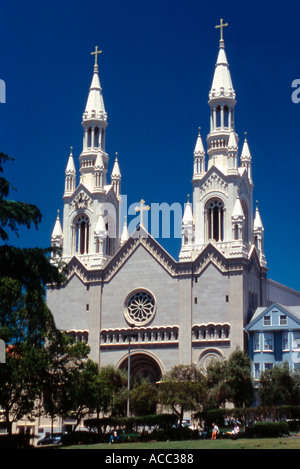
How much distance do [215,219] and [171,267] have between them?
770 centimetres

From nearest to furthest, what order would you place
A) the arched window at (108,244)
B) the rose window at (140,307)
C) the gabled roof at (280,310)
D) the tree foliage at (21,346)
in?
the tree foliage at (21,346) < the gabled roof at (280,310) < the rose window at (140,307) < the arched window at (108,244)

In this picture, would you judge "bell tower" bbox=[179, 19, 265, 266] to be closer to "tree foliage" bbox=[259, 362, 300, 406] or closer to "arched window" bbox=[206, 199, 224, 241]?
"arched window" bbox=[206, 199, 224, 241]

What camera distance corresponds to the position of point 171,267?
90875 mm

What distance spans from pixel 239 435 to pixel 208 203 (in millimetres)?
41752

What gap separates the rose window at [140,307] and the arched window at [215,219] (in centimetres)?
1006

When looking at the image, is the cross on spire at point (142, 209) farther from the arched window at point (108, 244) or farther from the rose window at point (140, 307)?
the rose window at point (140, 307)

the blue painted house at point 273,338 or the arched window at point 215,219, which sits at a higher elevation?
the arched window at point 215,219

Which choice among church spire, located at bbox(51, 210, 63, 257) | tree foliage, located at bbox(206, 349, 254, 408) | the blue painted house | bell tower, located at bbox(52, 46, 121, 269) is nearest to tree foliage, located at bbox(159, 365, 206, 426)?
tree foliage, located at bbox(206, 349, 254, 408)

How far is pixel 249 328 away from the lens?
83.9 metres

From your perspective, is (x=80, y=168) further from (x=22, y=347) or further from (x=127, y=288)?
(x=22, y=347)

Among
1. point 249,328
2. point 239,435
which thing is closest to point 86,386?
point 239,435

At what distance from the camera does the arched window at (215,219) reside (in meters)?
91.6

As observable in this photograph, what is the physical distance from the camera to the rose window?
299 ft

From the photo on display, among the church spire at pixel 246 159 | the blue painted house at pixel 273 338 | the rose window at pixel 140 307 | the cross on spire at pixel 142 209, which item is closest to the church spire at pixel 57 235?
the cross on spire at pixel 142 209
